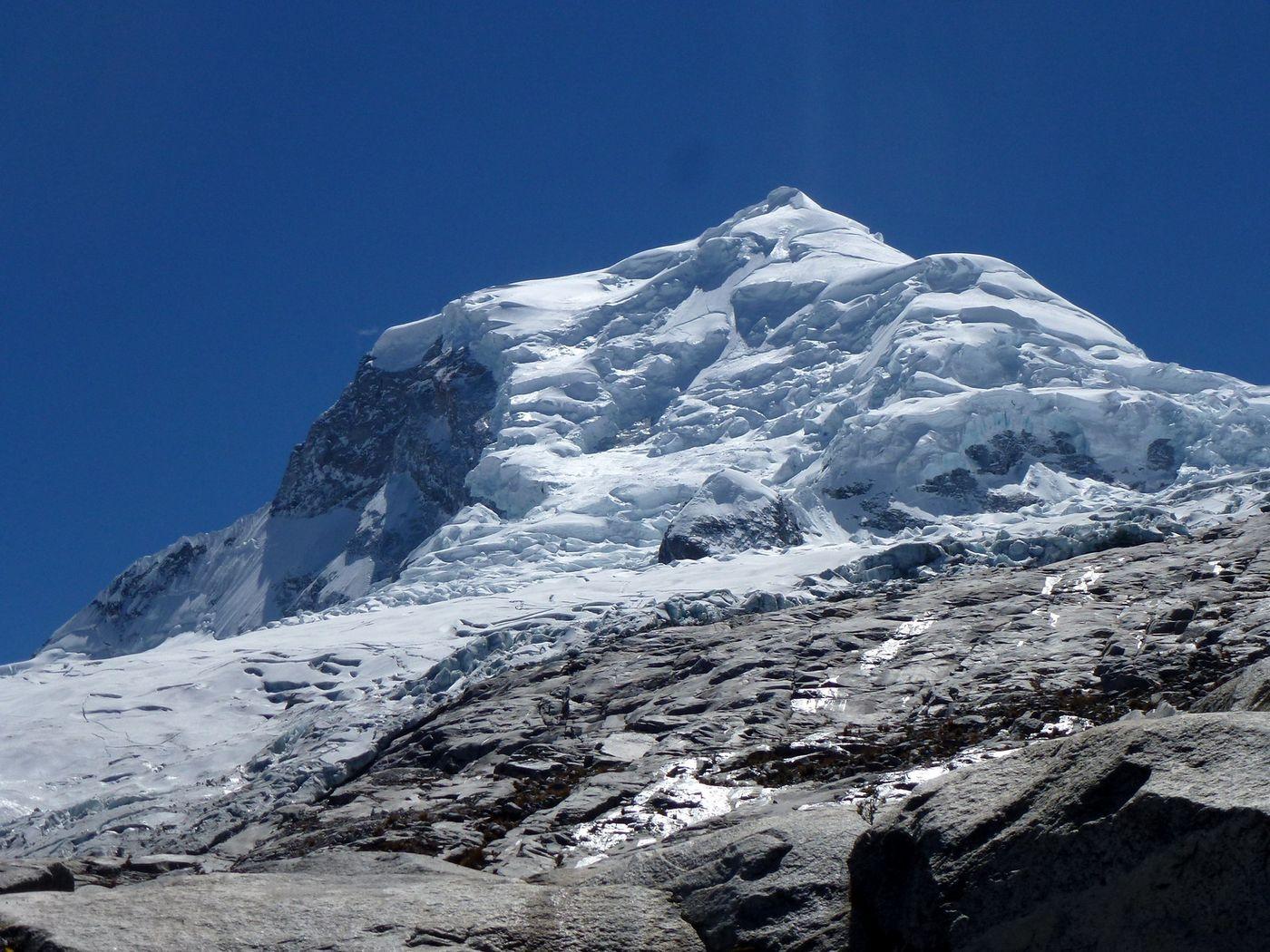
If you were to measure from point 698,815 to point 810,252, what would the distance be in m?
78.4

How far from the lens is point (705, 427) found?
2785 inches

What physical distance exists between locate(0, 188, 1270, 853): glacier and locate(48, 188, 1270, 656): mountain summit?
210 mm

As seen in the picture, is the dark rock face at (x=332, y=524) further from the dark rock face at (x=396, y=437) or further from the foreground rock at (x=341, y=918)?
the foreground rock at (x=341, y=918)

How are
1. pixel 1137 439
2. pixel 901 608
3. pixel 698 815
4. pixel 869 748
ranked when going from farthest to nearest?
pixel 1137 439, pixel 901 608, pixel 869 748, pixel 698 815

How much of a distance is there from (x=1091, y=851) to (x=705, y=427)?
215 feet

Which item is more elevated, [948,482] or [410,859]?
[948,482]

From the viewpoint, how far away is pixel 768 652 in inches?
835

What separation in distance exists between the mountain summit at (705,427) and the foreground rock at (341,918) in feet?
97.5

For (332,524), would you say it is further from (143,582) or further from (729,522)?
(729,522)

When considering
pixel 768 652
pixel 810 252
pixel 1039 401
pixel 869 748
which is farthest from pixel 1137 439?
pixel 869 748

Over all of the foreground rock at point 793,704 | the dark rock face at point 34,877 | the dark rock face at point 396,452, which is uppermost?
the dark rock face at point 396,452

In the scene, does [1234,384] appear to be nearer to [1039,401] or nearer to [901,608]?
[1039,401]

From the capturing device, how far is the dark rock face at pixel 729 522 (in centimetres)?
5038

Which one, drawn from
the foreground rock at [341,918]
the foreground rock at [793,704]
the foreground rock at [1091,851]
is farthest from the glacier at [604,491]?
the foreground rock at [1091,851]
